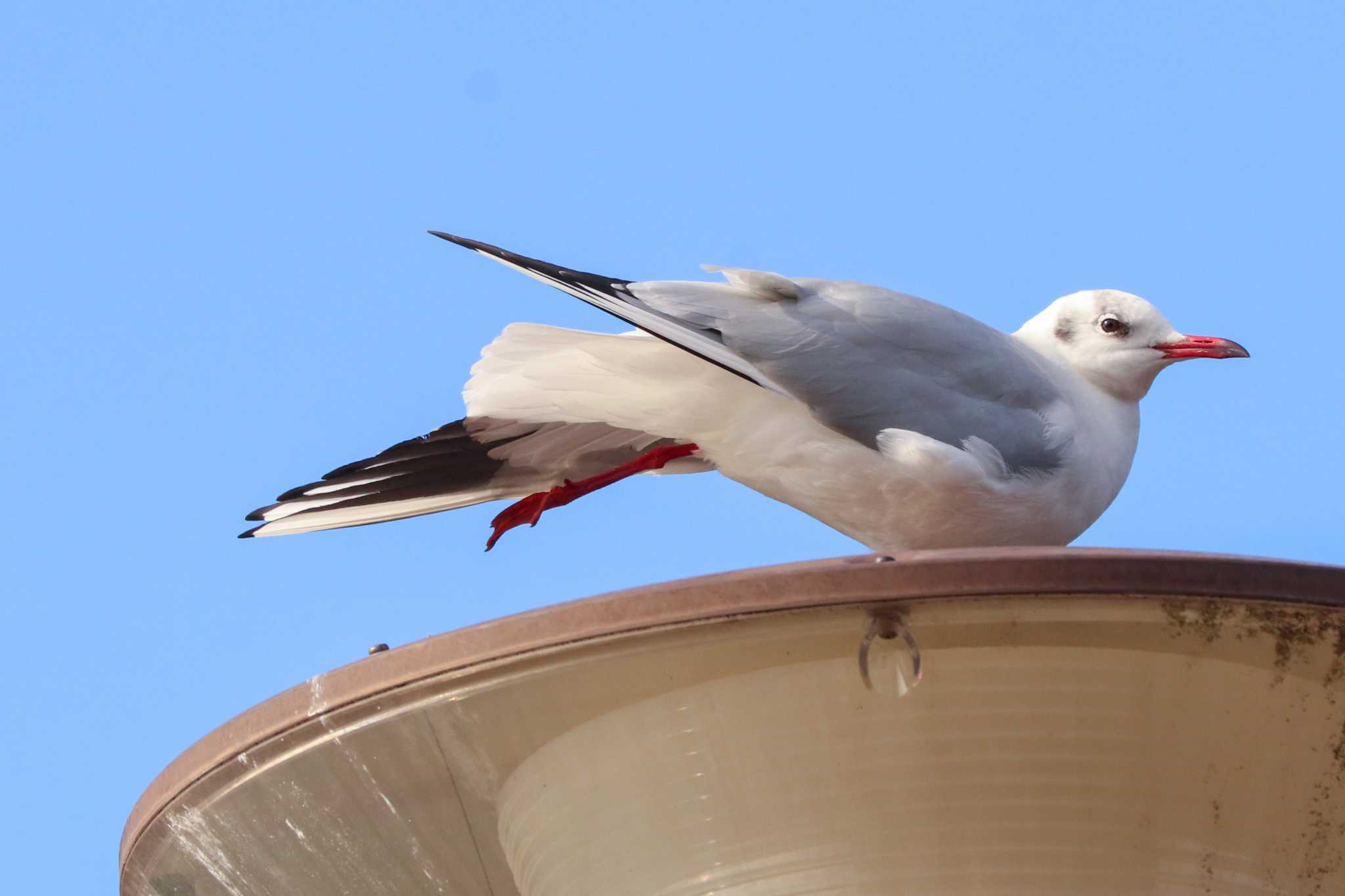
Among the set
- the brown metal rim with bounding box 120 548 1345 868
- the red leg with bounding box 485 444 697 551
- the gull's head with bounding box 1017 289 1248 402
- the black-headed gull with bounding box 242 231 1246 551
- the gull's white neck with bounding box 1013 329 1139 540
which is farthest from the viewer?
the gull's head with bounding box 1017 289 1248 402

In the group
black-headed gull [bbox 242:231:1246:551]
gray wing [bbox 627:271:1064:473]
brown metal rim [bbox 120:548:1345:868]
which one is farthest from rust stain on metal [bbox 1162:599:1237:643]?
gray wing [bbox 627:271:1064:473]

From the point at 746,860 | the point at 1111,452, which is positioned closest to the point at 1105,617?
the point at 746,860

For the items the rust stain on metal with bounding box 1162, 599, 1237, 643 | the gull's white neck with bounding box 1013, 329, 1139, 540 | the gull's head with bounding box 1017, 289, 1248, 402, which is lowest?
the rust stain on metal with bounding box 1162, 599, 1237, 643

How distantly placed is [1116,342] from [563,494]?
1312 mm

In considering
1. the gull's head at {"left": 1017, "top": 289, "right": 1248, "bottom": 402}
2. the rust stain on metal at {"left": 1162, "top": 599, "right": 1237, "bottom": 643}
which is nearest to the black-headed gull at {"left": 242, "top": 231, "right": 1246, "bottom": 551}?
the gull's head at {"left": 1017, "top": 289, "right": 1248, "bottom": 402}

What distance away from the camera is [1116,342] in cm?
406

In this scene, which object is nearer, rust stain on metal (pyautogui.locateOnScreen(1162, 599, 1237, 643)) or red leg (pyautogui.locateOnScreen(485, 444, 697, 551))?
rust stain on metal (pyautogui.locateOnScreen(1162, 599, 1237, 643))

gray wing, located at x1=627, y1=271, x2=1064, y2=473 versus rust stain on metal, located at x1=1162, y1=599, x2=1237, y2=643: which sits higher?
gray wing, located at x1=627, y1=271, x2=1064, y2=473

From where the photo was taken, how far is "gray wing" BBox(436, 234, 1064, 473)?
3.40 m

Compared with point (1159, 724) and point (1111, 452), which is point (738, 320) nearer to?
point (1111, 452)

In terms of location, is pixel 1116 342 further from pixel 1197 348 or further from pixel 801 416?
pixel 801 416

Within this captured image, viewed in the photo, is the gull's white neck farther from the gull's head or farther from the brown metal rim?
the brown metal rim

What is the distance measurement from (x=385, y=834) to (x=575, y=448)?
4.45 ft

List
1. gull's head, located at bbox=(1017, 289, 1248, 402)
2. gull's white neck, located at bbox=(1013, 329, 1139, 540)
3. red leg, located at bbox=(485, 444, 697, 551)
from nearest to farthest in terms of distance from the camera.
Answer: gull's white neck, located at bbox=(1013, 329, 1139, 540)
red leg, located at bbox=(485, 444, 697, 551)
gull's head, located at bbox=(1017, 289, 1248, 402)
